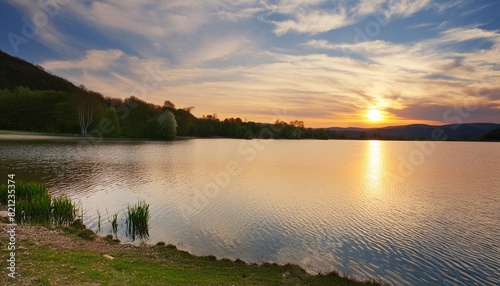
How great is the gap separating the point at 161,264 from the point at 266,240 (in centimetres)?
687

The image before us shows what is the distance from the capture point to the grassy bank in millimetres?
10859

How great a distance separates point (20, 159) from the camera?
155 feet

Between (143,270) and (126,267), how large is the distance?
726mm

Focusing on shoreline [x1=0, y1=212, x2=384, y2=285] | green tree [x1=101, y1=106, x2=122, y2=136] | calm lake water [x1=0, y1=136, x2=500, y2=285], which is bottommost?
calm lake water [x1=0, y1=136, x2=500, y2=285]

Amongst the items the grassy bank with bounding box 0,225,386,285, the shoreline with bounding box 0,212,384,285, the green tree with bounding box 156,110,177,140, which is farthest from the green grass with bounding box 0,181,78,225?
the green tree with bounding box 156,110,177,140

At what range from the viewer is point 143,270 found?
478 inches

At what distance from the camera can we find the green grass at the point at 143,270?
10.9m

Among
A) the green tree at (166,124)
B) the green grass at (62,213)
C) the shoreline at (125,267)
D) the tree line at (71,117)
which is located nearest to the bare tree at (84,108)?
the tree line at (71,117)

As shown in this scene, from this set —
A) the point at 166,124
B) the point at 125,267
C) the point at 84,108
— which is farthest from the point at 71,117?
the point at 125,267

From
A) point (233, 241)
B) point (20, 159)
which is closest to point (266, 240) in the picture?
point (233, 241)

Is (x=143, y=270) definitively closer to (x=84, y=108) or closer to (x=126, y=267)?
(x=126, y=267)

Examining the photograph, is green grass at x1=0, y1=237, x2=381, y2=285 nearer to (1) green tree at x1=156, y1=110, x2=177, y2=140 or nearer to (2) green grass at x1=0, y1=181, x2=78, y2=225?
(2) green grass at x1=0, y1=181, x2=78, y2=225

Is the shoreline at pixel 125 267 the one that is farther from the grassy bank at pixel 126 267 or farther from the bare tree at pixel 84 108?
the bare tree at pixel 84 108

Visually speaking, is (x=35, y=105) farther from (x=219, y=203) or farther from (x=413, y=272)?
(x=413, y=272)
